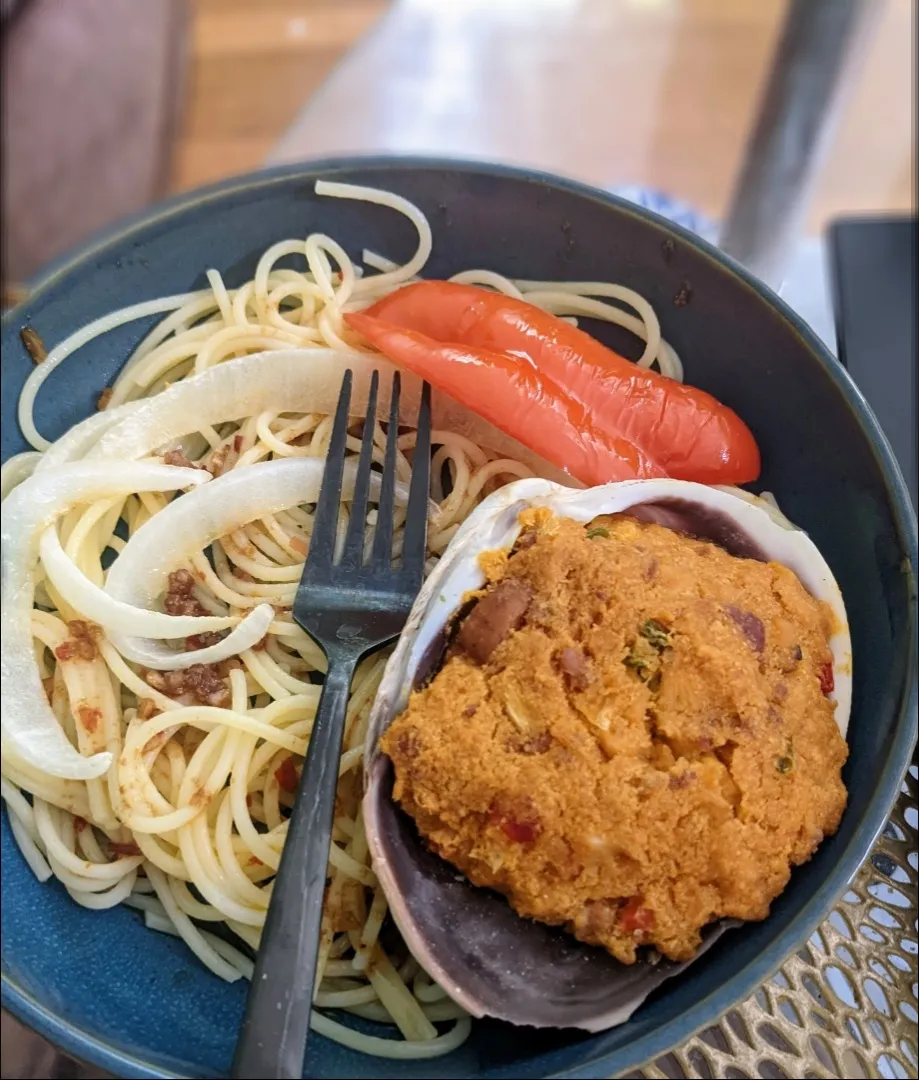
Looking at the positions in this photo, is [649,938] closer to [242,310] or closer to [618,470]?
[618,470]

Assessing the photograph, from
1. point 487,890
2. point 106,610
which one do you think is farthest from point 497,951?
point 106,610

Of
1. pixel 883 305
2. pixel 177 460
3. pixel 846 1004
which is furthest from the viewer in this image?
pixel 883 305

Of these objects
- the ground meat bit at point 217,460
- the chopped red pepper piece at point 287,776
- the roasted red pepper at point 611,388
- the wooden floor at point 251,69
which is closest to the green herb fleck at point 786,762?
the roasted red pepper at point 611,388

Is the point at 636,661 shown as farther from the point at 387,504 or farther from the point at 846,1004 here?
the point at 846,1004

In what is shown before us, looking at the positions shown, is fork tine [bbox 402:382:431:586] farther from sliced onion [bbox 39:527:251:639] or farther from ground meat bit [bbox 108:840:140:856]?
ground meat bit [bbox 108:840:140:856]

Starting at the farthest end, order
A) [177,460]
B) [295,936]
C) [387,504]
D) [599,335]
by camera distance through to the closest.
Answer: [599,335]
[177,460]
[387,504]
[295,936]
